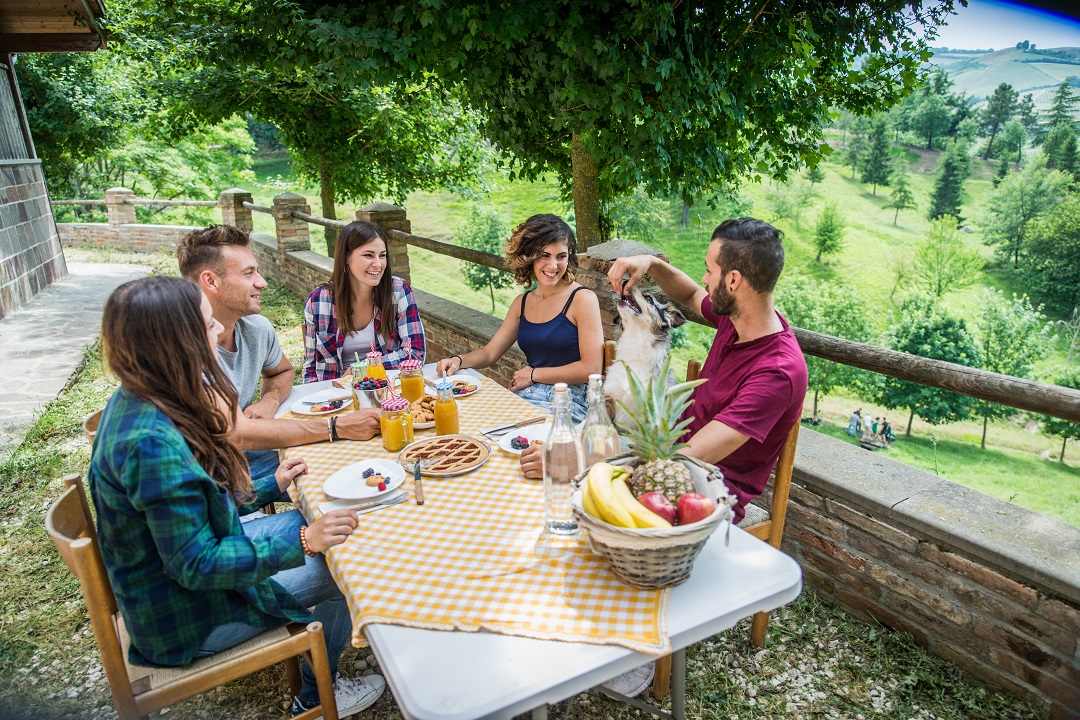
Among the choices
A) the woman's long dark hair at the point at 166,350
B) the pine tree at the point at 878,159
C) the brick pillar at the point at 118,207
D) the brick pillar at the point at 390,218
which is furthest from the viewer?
the pine tree at the point at 878,159

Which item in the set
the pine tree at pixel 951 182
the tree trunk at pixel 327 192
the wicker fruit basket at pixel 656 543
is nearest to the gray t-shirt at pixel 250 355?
the wicker fruit basket at pixel 656 543

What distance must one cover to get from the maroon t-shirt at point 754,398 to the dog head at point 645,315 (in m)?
0.20

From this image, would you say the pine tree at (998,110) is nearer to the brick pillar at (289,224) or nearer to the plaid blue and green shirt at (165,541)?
the brick pillar at (289,224)

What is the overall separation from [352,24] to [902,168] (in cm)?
6858

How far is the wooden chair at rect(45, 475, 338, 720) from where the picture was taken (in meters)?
1.38

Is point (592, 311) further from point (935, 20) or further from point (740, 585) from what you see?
point (935, 20)

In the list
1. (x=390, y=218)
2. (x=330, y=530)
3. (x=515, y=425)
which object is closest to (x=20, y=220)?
(x=390, y=218)

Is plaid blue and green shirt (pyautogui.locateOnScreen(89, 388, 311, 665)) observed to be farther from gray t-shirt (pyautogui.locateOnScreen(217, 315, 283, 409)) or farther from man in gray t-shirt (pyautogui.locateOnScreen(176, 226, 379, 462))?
gray t-shirt (pyautogui.locateOnScreen(217, 315, 283, 409))

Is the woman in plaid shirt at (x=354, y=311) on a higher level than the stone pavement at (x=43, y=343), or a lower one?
higher

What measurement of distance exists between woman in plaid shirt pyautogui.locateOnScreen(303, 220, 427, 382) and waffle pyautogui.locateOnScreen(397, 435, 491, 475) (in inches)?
45.5

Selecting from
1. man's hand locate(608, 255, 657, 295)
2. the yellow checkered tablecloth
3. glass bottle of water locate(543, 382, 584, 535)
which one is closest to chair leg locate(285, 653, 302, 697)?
the yellow checkered tablecloth

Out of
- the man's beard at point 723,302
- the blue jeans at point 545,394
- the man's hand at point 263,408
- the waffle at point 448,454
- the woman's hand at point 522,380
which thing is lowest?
the blue jeans at point 545,394

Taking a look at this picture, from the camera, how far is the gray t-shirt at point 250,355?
252 centimetres

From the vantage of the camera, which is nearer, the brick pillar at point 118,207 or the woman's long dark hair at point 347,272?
the woman's long dark hair at point 347,272
